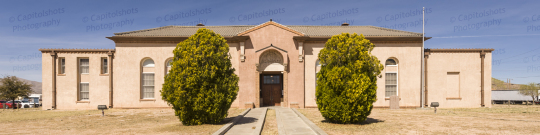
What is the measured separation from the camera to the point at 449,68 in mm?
23406

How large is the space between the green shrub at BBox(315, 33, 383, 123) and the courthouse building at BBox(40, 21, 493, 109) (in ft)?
31.8

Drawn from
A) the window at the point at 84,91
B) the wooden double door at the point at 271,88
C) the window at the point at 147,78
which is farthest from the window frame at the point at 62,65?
the wooden double door at the point at 271,88

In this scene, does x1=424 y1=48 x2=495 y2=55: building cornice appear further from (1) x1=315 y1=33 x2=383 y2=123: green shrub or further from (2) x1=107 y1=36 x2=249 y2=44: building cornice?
(2) x1=107 y1=36 x2=249 y2=44: building cornice

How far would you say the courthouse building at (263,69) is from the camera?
73.8 ft

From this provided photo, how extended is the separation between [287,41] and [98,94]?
1584cm

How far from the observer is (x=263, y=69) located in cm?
2288

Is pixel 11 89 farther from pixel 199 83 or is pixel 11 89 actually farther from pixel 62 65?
pixel 199 83

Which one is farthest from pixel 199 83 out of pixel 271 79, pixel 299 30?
pixel 299 30

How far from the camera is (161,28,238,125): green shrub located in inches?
459

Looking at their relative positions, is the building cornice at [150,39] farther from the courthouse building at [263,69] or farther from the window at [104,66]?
the window at [104,66]

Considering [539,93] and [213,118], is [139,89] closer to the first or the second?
[213,118]

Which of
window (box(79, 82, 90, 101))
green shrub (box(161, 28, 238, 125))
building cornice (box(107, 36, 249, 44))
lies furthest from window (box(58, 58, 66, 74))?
green shrub (box(161, 28, 238, 125))

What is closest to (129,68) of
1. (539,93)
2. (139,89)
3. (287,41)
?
(139,89)

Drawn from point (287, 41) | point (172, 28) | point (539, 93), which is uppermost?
point (172, 28)
